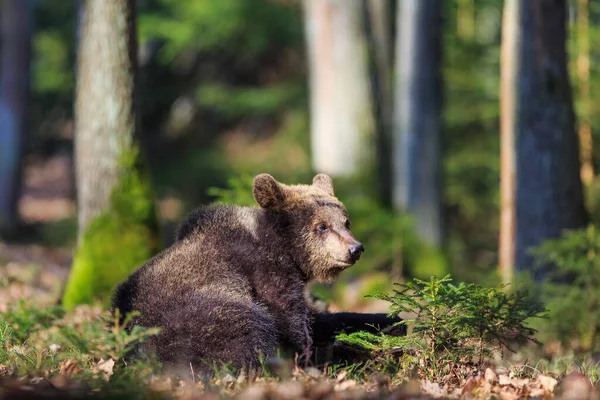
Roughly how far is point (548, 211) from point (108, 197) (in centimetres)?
607

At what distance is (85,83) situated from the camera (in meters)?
10.9

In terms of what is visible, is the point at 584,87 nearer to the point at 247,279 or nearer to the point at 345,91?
the point at 345,91

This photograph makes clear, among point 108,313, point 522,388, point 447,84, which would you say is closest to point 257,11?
point 447,84

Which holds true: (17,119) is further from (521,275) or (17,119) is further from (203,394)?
(203,394)

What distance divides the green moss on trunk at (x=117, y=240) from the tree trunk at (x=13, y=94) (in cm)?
1265

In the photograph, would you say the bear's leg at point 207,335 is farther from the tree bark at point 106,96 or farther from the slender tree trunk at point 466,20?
the slender tree trunk at point 466,20

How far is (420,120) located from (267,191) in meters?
10.1

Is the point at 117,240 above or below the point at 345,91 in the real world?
below

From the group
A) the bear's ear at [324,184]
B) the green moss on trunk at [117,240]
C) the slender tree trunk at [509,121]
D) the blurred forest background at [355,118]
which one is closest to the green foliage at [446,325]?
the bear's ear at [324,184]

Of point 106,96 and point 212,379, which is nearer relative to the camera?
point 212,379

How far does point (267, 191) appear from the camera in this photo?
727cm

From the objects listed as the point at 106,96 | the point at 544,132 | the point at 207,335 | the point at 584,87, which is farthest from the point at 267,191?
the point at 584,87

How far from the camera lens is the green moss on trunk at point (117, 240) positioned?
419 inches

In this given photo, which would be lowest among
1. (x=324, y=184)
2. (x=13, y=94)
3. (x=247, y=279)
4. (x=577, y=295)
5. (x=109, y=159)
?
(x=577, y=295)
